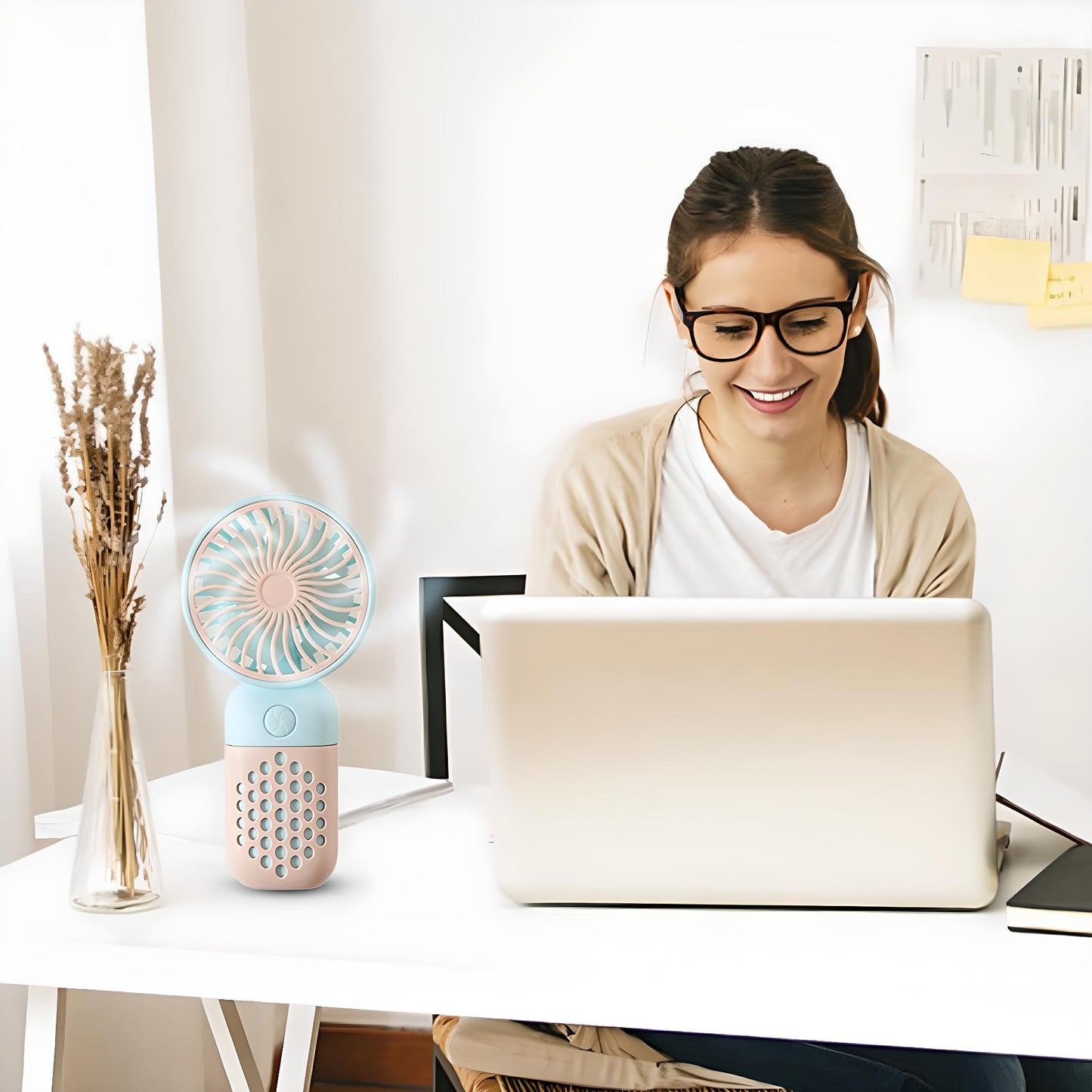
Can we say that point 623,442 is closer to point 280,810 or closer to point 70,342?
point 70,342

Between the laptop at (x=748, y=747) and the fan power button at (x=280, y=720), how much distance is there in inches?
6.6

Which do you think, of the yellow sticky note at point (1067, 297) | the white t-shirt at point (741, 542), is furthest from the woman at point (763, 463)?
the yellow sticky note at point (1067, 297)

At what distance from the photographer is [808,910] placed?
2.53ft

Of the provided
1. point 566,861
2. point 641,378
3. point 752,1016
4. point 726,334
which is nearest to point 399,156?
point 641,378

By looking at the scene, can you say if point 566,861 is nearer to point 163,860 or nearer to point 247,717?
point 247,717

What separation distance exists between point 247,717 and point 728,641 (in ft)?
1.15

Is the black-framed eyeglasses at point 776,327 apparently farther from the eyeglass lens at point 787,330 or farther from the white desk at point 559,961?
the white desk at point 559,961

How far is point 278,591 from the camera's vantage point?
87cm

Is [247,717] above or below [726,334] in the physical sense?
below

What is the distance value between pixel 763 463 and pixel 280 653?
86 centimetres

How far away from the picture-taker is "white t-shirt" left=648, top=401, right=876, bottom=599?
1500 mm

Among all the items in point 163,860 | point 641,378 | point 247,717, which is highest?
point 641,378

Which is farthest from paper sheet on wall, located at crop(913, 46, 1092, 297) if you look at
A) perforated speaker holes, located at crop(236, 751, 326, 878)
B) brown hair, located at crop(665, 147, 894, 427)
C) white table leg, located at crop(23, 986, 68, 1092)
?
white table leg, located at crop(23, 986, 68, 1092)

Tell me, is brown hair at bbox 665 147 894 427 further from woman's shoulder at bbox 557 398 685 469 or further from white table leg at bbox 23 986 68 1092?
white table leg at bbox 23 986 68 1092
